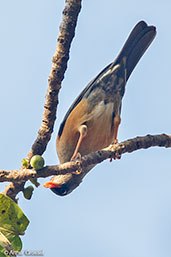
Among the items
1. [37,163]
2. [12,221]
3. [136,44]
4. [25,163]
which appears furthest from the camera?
[136,44]

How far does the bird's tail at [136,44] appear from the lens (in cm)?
709

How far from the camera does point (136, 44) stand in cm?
728

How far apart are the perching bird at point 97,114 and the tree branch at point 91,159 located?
1.75 metres

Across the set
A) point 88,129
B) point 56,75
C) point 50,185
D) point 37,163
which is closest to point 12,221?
point 37,163

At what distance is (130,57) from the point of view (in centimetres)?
738

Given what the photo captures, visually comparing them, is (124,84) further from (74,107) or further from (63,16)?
(63,16)

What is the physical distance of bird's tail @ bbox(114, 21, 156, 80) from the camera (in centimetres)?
709

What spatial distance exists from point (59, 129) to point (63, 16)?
123 inches

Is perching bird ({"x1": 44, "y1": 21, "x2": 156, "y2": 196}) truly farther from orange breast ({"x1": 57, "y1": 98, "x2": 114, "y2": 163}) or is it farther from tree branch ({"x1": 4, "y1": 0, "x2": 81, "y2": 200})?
tree branch ({"x1": 4, "y1": 0, "x2": 81, "y2": 200})

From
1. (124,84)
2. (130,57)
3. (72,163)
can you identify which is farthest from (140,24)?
(72,163)

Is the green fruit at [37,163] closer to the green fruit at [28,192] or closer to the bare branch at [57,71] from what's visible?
the green fruit at [28,192]

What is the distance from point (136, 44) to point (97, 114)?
1.65 m

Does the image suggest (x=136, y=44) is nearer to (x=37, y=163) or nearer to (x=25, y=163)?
(x=25, y=163)

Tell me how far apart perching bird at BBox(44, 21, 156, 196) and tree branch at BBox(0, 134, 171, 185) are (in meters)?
1.75
